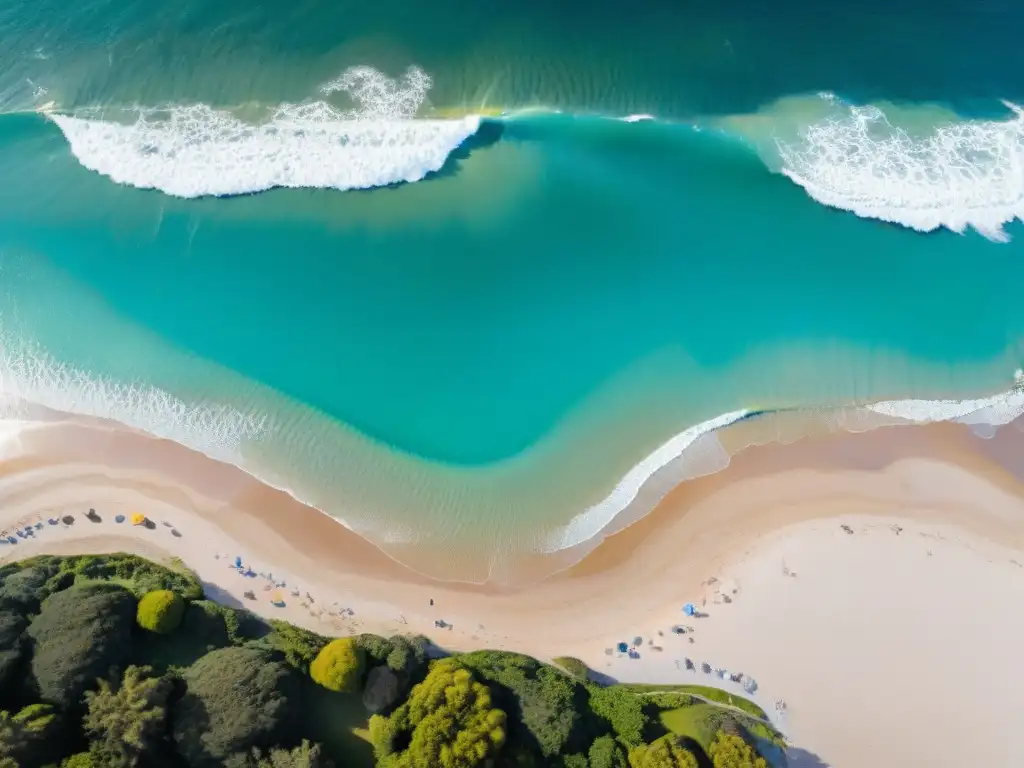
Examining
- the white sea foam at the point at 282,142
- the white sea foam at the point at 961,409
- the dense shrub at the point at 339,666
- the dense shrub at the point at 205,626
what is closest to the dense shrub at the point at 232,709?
the dense shrub at the point at 339,666

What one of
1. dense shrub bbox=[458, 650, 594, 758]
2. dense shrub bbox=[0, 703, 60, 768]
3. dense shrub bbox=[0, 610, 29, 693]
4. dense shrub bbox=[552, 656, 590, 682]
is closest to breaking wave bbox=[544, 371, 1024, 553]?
dense shrub bbox=[552, 656, 590, 682]

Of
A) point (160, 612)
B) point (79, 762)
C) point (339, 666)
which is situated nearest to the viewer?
point (79, 762)

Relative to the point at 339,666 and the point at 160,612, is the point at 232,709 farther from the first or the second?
the point at 160,612

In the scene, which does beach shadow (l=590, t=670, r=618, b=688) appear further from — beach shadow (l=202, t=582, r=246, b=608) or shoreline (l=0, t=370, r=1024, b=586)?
beach shadow (l=202, t=582, r=246, b=608)

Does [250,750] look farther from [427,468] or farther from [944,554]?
[944,554]

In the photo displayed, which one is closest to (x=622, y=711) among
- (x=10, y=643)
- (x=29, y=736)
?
(x=29, y=736)

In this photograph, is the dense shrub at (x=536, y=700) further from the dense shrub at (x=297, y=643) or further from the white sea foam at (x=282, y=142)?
the white sea foam at (x=282, y=142)
